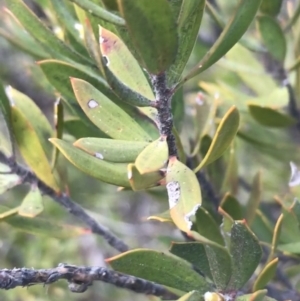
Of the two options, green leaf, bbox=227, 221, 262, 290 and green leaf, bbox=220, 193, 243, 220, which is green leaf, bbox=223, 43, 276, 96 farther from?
green leaf, bbox=227, 221, 262, 290

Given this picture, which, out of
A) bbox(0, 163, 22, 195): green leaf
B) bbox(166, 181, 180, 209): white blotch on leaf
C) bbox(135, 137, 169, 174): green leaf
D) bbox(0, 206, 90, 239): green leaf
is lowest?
bbox(0, 206, 90, 239): green leaf

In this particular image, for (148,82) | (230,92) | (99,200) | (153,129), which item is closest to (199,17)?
(148,82)

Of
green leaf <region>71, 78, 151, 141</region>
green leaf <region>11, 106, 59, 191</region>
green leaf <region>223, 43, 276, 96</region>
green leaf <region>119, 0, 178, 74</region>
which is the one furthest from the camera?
green leaf <region>223, 43, 276, 96</region>

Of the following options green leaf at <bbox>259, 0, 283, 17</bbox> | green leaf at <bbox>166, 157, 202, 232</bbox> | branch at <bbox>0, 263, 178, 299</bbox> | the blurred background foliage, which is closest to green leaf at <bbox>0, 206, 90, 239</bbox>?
the blurred background foliage

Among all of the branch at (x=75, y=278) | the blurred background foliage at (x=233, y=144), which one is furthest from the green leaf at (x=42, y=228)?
the branch at (x=75, y=278)

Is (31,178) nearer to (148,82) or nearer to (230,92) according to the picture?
(148,82)

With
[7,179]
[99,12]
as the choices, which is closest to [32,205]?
[7,179]
